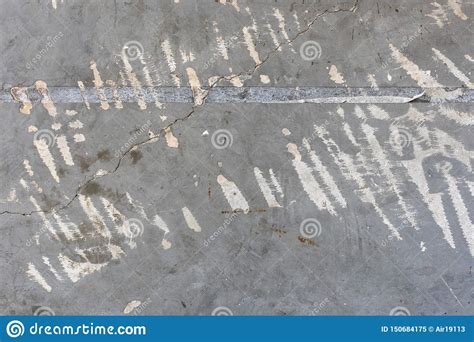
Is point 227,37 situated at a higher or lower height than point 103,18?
lower

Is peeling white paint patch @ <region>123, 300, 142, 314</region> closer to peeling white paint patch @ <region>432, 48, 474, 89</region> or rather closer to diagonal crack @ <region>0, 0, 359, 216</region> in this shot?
diagonal crack @ <region>0, 0, 359, 216</region>

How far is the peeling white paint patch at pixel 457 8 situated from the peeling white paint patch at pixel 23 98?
18.1ft

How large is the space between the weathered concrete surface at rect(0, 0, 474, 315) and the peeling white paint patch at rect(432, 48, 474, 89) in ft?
0.06

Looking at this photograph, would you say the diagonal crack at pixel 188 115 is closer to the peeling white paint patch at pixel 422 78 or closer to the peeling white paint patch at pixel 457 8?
the peeling white paint patch at pixel 422 78

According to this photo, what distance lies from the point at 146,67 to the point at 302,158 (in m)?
2.30

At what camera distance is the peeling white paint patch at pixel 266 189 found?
489 centimetres

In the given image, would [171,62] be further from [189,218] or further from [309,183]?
[309,183]

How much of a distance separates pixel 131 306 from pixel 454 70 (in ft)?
16.7

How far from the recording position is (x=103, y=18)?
4906mm

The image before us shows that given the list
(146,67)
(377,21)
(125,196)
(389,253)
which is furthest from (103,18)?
(389,253)
